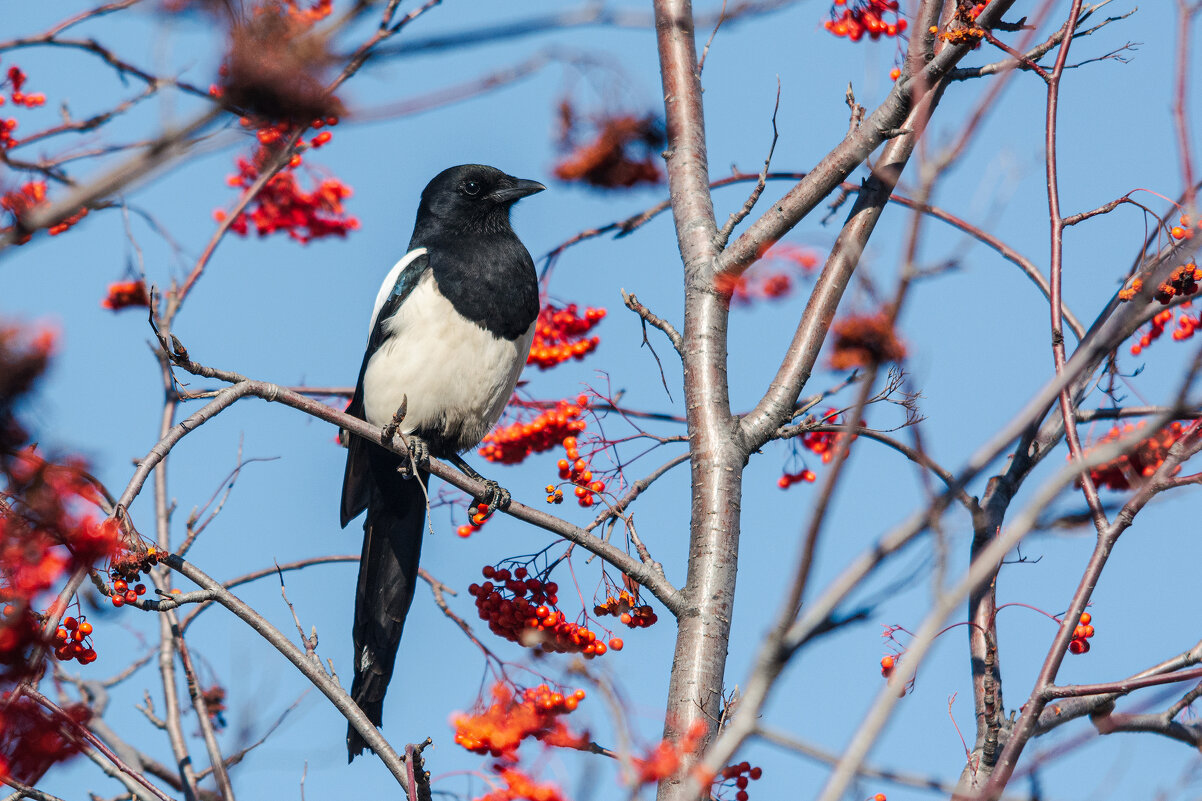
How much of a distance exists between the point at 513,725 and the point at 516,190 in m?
2.94

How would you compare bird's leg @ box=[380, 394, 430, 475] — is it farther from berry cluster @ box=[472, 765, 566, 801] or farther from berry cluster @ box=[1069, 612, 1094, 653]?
berry cluster @ box=[1069, 612, 1094, 653]

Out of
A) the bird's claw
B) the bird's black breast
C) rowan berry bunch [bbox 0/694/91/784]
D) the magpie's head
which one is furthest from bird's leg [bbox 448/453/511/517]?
rowan berry bunch [bbox 0/694/91/784]

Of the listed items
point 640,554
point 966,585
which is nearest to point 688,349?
point 640,554

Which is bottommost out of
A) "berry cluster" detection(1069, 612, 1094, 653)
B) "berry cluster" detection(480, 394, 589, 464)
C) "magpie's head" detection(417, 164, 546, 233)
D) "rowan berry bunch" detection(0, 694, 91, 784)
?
"rowan berry bunch" detection(0, 694, 91, 784)

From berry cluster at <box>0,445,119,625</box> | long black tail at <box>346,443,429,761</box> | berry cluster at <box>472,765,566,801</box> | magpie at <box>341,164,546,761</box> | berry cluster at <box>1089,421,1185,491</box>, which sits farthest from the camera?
magpie at <box>341,164,546,761</box>

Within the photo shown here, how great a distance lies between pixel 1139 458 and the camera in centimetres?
287

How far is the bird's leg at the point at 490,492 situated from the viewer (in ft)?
8.55

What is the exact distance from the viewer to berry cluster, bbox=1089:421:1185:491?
2.78m

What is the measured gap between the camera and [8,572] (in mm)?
1361

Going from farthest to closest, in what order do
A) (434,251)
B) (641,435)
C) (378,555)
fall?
(434,251) < (378,555) < (641,435)

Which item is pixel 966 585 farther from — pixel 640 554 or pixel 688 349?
pixel 688 349

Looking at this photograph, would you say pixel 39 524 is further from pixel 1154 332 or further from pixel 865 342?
pixel 1154 332

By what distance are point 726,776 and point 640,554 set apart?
0.52 metres

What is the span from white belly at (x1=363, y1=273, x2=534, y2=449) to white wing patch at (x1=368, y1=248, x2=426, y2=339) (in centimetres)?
17
